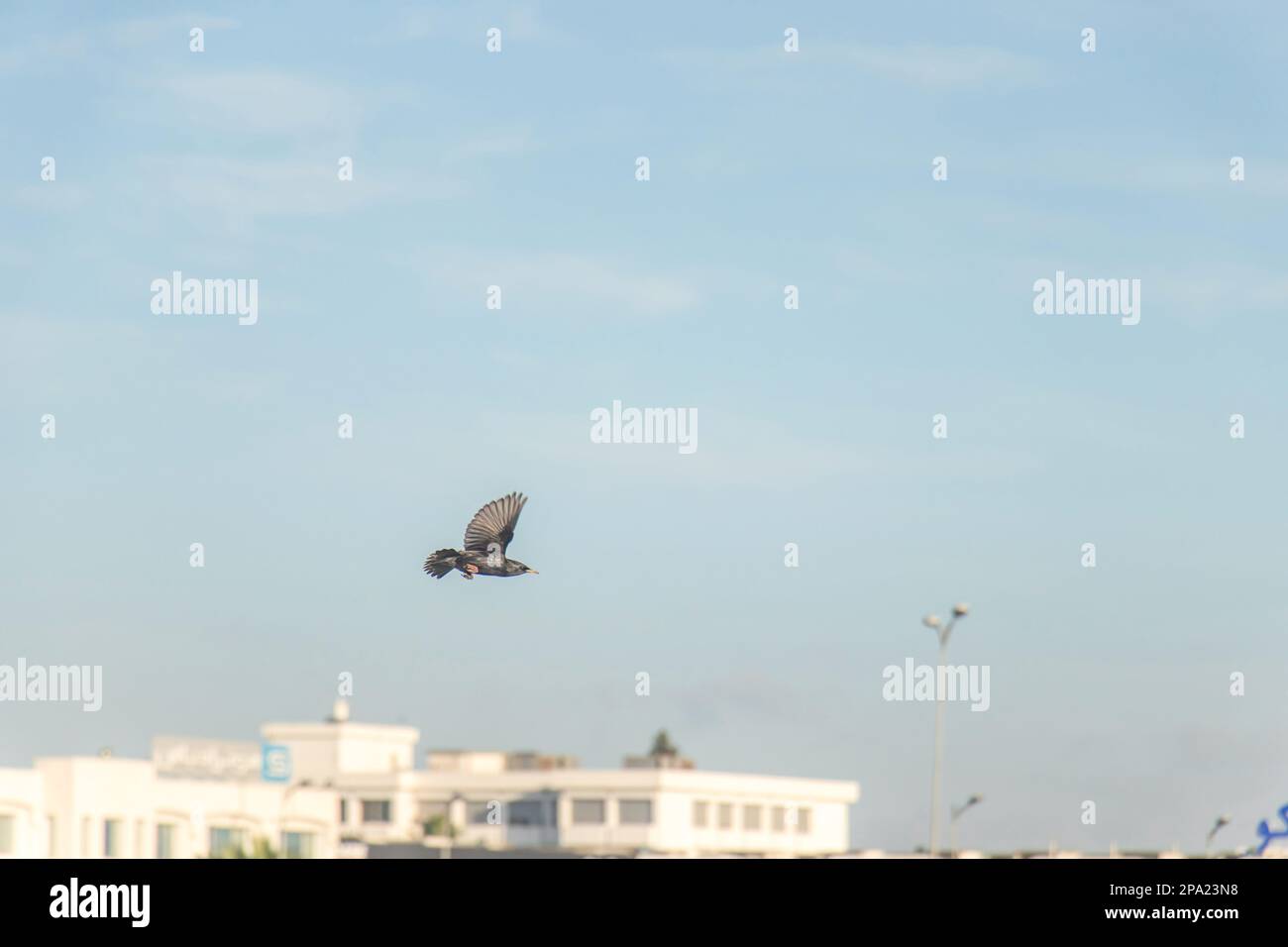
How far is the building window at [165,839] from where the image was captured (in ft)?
319

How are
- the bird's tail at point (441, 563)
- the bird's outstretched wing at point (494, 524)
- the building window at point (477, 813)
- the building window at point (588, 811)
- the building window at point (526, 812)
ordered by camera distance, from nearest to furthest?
the bird's tail at point (441, 563), the bird's outstretched wing at point (494, 524), the building window at point (588, 811), the building window at point (526, 812), the building window at point (477, 813)

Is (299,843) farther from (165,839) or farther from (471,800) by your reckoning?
(471,800)

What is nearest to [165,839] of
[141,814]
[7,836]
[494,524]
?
[141,814]

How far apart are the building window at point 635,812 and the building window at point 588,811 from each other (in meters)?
1.81

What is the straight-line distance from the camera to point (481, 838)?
150875mm

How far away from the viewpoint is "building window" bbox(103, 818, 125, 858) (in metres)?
91.2

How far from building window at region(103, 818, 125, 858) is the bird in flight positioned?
211 feet

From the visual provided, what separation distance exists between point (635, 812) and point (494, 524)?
→ 115791mm

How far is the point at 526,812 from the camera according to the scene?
15112 cm

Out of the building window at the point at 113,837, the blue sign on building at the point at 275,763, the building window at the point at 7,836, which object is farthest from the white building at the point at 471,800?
the building window at the point at 7,836

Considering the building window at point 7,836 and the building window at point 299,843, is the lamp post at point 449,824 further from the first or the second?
the building window at point 7,836

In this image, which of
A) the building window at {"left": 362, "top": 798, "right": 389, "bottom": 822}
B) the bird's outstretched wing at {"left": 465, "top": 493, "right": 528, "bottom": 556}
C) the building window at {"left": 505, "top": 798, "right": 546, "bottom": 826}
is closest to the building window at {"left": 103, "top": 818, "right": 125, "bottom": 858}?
the building window at {"left": 362, "top": 798, "right": 389, "bottom": 822}

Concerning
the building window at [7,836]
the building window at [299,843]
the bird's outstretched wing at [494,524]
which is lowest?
the building window at [299,843]
